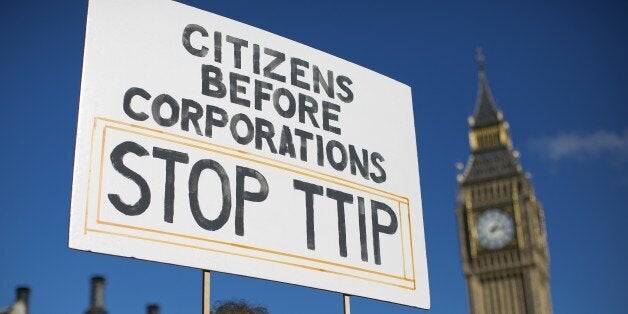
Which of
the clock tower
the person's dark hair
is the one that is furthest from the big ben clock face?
the person's dark hair

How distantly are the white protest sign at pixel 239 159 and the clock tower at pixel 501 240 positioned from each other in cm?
5703

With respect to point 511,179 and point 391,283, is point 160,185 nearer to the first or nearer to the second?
point 391,283

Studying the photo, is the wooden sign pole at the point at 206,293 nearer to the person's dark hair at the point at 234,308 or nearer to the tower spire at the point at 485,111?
the person's dark hair at the point at 234,308

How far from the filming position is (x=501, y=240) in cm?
Answer: 6178

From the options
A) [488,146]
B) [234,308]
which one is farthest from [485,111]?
[234,308]

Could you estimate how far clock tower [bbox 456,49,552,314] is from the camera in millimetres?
60906

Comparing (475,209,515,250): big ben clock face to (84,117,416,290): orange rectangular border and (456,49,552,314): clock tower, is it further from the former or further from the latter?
(84,117,416,290): orange rectangular border

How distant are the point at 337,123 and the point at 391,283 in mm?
880

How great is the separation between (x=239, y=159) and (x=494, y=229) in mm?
59126

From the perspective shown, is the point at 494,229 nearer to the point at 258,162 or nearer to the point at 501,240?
the point at 501,240

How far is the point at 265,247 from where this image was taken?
4148 millimetres

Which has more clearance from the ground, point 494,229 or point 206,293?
point 494,229

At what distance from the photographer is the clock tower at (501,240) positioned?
60.9 meters

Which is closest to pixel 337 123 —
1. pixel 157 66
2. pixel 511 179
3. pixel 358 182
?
pixel 358 182
